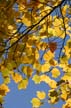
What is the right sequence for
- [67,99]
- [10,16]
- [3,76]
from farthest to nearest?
1. [67,99]
2. [3,76]
3. [10,16]

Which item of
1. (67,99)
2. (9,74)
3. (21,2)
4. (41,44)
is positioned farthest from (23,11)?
(67,99)

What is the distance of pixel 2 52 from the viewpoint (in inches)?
167

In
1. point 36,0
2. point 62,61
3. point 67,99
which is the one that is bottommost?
point 67,99

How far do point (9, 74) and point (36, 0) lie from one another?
1.19 m

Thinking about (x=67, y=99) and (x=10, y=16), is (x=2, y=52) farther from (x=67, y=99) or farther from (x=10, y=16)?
(x=67, y=99)

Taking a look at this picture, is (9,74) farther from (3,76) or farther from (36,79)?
(36,79)

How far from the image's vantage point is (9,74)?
483 centimetres

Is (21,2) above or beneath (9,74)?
above

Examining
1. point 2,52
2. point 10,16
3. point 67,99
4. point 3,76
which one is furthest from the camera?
point 67,99

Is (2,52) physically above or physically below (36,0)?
below

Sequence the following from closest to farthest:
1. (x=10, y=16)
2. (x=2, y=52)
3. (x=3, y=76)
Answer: (x=2, y=52)
(x=10, y=16)
(x=3, y=76)

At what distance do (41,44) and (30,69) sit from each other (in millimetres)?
440

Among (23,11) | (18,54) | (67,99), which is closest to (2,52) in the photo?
(18,54)

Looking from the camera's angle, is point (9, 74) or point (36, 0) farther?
point (9, 74)
